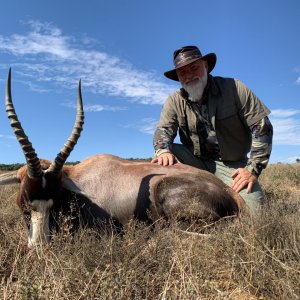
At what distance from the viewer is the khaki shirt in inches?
229

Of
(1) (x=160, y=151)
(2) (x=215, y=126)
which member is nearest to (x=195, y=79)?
(2) (x=215, y=126)

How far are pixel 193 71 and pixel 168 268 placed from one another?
3514 millimetres

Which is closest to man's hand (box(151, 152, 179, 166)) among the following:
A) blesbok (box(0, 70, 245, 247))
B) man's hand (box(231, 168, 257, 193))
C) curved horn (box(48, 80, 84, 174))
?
blesbok (box(0, 70, 245, 247))

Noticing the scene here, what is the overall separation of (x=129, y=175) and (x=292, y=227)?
A: 90.6 inches

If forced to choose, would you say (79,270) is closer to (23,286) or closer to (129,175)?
(23,286)

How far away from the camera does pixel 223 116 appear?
5.93m

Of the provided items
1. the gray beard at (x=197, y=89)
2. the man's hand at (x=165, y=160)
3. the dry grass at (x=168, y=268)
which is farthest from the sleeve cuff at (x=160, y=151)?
the dry grass at (x=168, y=268)

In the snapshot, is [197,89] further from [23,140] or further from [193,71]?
[23,140]

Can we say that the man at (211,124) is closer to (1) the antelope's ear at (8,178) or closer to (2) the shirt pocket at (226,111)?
(2) the shirt pocket at (226,111)

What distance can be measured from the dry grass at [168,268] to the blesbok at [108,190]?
2.34 ft

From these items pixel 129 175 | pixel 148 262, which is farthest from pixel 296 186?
pixel 148 262

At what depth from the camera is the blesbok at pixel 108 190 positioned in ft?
14.9

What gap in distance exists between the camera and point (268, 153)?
5543 millimetres

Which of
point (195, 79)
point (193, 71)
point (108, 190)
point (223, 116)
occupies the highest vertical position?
point (193, 71)
